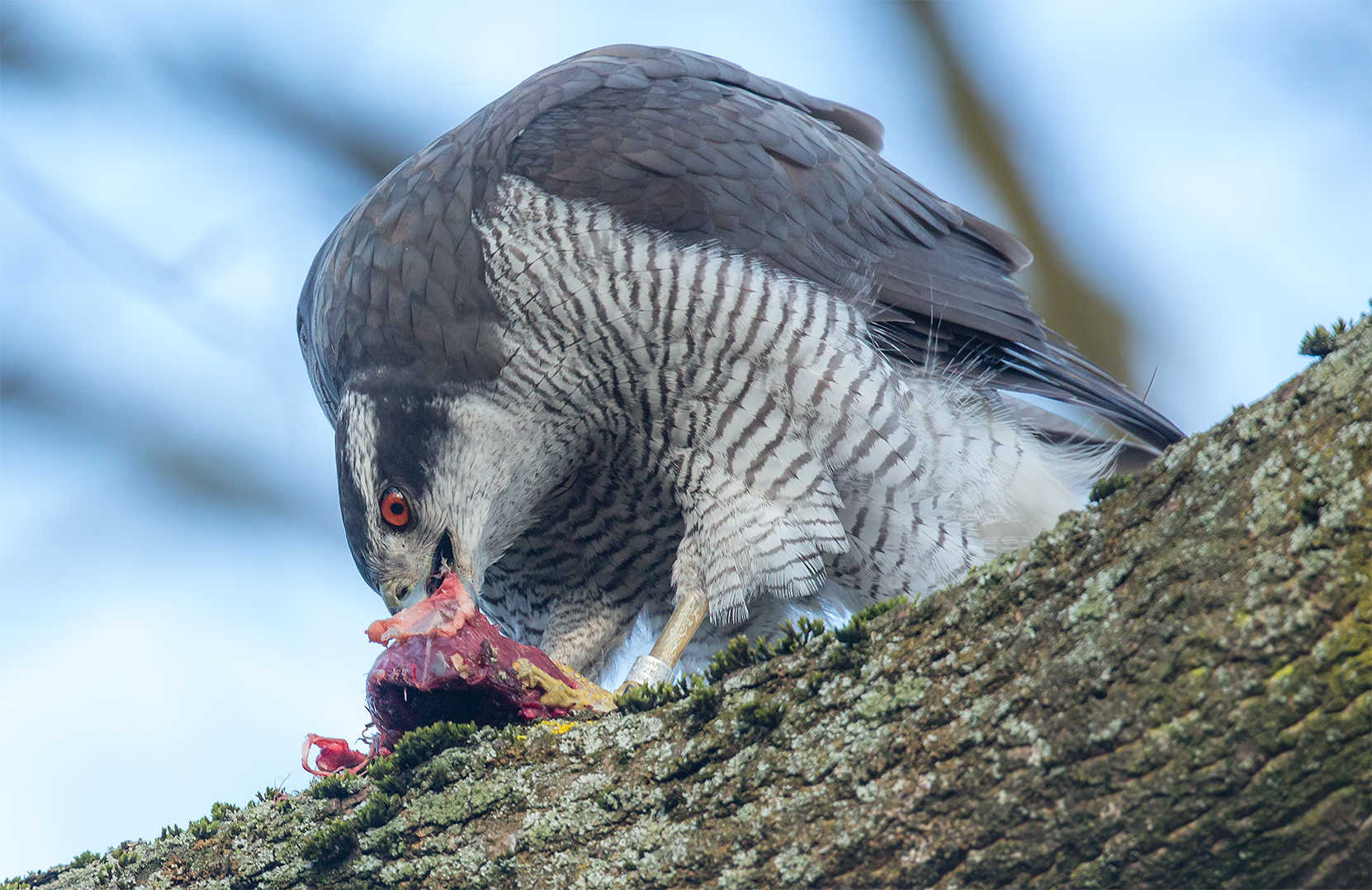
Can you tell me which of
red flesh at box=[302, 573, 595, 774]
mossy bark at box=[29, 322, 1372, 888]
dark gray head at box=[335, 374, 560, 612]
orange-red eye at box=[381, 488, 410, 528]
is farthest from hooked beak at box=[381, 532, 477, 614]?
mossy bark at box=[29, 322, 1372, 888]

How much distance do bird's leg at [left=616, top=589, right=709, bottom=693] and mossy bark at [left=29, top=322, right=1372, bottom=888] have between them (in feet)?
3.56

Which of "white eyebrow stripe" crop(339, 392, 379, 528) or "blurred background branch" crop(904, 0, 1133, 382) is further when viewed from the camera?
"blurred background branch" crop(904, 0, 1133, 382)

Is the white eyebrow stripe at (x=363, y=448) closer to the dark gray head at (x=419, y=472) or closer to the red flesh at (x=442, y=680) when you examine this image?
the dark gray head at (x=419, y=472)

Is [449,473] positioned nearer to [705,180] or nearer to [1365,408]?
[705,180]

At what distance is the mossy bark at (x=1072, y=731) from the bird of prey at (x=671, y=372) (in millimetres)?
1303

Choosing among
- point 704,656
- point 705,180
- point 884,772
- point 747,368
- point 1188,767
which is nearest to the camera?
point 1188,767

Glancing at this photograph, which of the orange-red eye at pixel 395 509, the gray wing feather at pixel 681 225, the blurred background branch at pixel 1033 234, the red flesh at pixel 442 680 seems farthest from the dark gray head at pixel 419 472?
the blurred background branch at pixel 1033 234

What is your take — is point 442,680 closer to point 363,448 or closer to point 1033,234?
point 363,448

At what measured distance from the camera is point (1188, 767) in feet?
4.93

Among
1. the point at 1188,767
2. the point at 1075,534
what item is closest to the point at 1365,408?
the point at 1075,534

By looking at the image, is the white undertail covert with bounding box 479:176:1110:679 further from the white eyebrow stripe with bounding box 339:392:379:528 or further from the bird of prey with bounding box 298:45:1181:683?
the white eyebrow stripe with bounding box 339:392:379:528

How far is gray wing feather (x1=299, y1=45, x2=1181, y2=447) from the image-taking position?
11.9 feet

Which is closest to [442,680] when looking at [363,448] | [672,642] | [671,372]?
[672,642]

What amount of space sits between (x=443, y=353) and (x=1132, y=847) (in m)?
2.67
